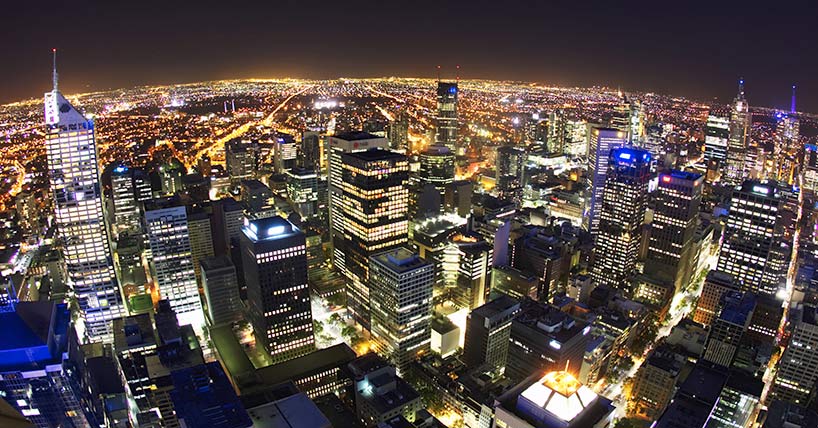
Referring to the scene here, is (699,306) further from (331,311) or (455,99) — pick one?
(455,99)

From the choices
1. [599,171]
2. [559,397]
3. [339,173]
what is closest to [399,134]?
[599,171]

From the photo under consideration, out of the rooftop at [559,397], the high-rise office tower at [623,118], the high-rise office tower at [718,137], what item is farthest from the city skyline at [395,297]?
the high-rise office tower at [623,118]

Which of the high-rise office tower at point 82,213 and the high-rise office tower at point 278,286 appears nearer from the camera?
the high-rise office tower at point 278,286

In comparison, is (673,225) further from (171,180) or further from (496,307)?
(171,180)

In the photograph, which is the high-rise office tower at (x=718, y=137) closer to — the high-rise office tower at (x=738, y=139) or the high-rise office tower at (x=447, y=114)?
the high-rise office tower at (x=738, y=139)

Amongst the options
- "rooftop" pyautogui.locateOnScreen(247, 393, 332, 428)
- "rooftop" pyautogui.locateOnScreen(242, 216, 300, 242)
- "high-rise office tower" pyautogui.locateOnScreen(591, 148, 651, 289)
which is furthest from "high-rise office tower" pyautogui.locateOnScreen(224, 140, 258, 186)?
"rooftop" pyautogui.locateOnScreen(247, 393, 332, 428)

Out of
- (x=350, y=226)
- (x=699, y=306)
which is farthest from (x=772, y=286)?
(x=350, y=226)
